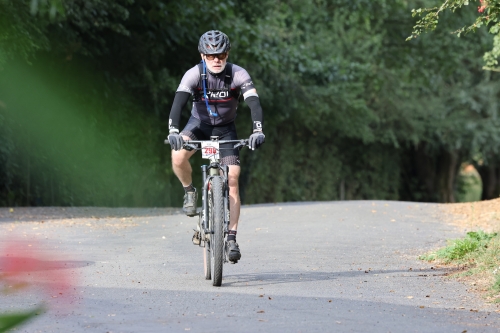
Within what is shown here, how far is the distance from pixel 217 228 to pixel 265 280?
0.89 metres

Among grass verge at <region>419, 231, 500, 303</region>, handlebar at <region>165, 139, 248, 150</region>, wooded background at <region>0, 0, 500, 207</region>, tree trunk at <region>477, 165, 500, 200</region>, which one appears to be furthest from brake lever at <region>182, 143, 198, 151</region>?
tree trunk at <region>477, 165, 500, 200</region>

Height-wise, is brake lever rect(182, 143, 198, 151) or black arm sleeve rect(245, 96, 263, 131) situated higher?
black arm sleeve rect(245, 96, 263, 131)

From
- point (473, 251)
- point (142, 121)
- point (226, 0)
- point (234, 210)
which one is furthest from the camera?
point (142, 121)

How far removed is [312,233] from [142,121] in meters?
10.6

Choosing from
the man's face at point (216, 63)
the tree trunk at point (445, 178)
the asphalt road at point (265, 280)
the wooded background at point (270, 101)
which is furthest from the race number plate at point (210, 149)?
the tree trunk at point (445, 178)

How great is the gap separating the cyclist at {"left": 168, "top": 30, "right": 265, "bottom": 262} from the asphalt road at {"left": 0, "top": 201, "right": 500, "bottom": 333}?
2.87 feet

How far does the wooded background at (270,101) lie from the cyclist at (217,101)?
376cm

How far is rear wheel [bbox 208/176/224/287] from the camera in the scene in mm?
6863

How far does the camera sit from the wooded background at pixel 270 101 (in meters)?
19.2

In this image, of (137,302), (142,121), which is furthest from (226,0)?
(137,302)

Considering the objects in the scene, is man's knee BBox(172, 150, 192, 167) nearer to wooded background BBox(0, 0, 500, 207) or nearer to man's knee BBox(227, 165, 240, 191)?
man's knee BBox(227, 165, 240, 191)

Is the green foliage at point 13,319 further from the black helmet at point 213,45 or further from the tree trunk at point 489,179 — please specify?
the tree trunk at point 489,179

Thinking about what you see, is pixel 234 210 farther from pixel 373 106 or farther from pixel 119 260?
pixel 373 106

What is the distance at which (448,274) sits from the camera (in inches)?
321
